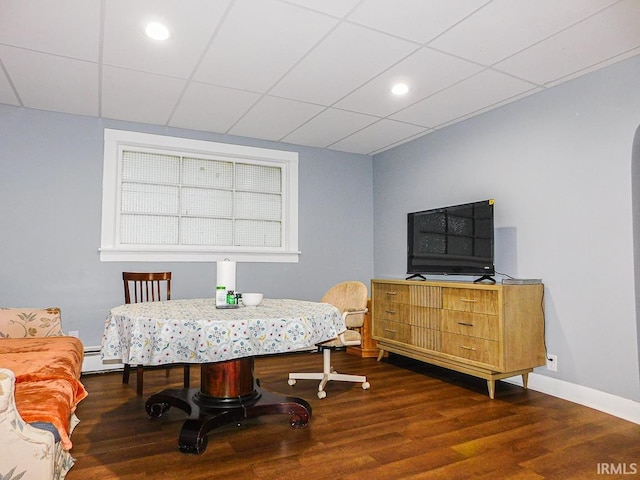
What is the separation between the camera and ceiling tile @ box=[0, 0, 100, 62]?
229cm

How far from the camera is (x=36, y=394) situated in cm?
162

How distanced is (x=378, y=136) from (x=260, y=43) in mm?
2210

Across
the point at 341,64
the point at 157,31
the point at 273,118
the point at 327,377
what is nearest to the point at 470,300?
the point at 327,377

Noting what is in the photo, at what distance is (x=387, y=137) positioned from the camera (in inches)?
184

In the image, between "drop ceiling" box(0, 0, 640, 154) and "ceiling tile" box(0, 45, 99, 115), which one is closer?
"drop ceiling" box(0, 0, 640, 154)

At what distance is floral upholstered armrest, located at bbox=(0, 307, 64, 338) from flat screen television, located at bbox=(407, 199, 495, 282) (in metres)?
3.13

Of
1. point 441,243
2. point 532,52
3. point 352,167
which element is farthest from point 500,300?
point 352,167

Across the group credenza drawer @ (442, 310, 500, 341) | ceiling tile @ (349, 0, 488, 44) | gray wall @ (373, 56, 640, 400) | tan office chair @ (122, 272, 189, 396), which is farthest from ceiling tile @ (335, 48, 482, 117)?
tan office chair @ (122, 272, 189, 396)

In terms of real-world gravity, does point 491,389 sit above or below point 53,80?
below

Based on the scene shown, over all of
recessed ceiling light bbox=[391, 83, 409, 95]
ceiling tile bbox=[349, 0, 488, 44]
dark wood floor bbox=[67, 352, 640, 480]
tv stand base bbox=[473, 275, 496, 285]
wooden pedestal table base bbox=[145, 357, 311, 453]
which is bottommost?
dark wood floor bbox=[67, 352, 640, 480]

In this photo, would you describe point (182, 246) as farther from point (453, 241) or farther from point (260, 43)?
point (453, 241)

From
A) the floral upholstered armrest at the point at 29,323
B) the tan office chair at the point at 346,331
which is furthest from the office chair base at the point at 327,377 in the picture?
the floral upholstered armrest at the point at 29,323

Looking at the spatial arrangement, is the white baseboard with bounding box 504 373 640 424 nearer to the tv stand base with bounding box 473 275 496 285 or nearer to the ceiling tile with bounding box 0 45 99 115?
the tv stand base with bounding box 473 275 496 285

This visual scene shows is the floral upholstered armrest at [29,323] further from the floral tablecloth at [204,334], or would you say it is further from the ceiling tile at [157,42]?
the ceiling tile at [157,42]
